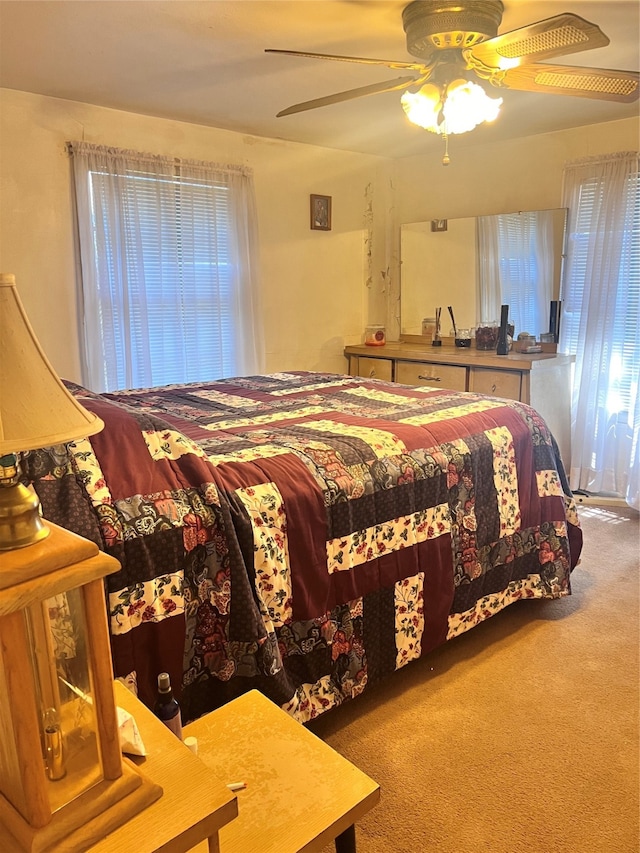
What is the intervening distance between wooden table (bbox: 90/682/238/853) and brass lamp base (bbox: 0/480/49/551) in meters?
0.38

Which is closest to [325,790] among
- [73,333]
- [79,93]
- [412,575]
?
[412,575]

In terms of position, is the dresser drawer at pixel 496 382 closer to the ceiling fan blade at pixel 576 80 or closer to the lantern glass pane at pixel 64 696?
the ceiling fan blade at pixel 576 80

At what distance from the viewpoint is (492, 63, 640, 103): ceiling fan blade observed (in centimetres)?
198

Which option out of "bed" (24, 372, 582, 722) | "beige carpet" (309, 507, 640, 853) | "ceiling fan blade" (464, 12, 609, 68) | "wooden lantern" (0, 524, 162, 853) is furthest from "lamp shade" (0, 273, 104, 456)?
"ceiling fan blade" (464, 12, 609, 68)

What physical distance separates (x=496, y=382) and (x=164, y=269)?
2052 mm

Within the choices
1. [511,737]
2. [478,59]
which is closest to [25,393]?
[511,737]

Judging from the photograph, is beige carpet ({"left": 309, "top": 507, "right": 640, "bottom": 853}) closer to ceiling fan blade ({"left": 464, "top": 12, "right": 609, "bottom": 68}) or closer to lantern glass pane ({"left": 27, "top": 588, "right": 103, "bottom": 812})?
lantern glass pane ({"left": 27, "top": 588, "right": 103, "bottom": 812})

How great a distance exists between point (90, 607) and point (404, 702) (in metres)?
1.49

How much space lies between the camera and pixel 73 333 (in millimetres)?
3369

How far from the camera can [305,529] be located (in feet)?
5.72

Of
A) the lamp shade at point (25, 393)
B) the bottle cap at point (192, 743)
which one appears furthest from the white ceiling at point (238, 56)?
the bottle cap at point (192, 743)

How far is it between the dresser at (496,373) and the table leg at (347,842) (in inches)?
107

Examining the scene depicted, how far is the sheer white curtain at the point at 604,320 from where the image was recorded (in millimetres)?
3629

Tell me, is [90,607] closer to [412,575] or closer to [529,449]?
[412,575]
